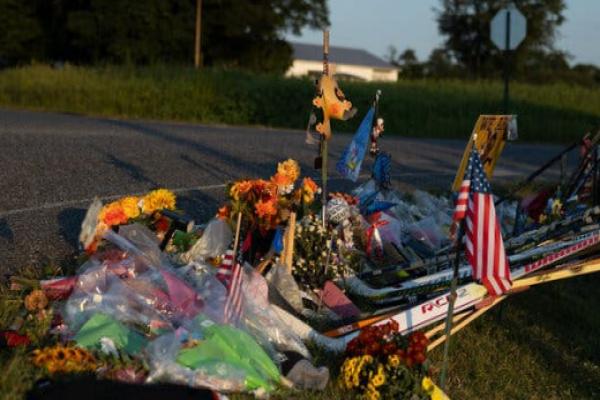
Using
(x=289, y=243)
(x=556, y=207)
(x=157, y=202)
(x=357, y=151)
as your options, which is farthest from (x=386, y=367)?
(x=556, y=207)

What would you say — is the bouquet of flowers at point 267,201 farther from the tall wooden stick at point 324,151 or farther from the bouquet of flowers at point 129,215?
the bouquet of flowers at point 129,215

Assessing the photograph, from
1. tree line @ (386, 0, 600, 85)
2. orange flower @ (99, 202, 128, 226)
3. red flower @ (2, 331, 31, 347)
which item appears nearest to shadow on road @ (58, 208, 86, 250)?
orange flower @ (99, 202, 128, 226)

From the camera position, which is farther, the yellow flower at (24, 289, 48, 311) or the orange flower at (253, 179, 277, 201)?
the orange flower at (253, 179, 277, 201)

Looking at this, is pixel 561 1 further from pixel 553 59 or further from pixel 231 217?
pixel 231 217

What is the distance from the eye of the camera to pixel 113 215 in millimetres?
5621

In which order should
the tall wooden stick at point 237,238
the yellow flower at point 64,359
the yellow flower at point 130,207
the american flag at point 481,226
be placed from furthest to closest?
the yellow flower at point 130,207, the tall wooden stick at point 237,238, the american flag at point 481,226, the yellow flower at point 64,359

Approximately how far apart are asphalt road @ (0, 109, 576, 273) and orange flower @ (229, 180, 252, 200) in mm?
1223

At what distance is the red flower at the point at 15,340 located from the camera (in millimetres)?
4086

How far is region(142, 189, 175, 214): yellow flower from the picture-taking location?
5.96m

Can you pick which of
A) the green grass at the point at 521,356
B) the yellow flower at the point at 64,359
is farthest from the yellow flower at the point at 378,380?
the yellow flower at the point at 64,359

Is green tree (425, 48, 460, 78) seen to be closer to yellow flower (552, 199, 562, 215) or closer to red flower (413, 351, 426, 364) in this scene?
yellow flower (552, 199, 562, 215)

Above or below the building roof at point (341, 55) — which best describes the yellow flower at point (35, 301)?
below

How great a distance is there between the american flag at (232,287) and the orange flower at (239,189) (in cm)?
71

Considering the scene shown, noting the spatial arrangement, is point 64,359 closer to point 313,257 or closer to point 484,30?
point 313,257
